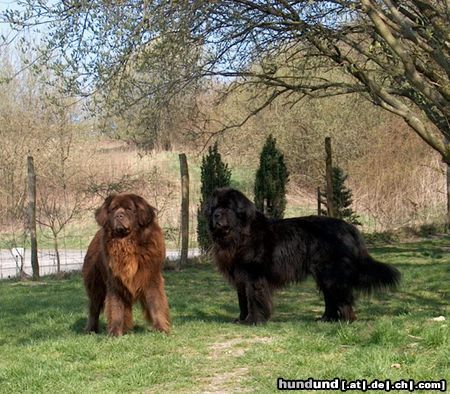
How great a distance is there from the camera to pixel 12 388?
5664 millimetres

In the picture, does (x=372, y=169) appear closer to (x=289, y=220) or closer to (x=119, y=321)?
(x=289, y=220)

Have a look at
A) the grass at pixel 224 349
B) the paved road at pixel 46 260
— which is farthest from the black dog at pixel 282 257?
the paved road at pixel 46 260

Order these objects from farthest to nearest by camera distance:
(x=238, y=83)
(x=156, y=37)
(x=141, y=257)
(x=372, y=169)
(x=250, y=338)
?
(x=372, y=169) → (x=238, y=83) → (x=156, y=37) → (x=141, y=257) → (x=250, y=338)

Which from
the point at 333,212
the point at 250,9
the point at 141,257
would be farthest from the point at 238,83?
the point at 141,257

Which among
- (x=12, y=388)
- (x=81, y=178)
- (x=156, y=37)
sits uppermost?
(x=156, y=37)

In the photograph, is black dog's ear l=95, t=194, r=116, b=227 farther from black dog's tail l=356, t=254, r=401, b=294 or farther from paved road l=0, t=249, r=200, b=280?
paved road l=0, t=249, r=200, b=280

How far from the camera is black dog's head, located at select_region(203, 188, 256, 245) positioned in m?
8.27

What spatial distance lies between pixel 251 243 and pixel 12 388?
3.54 m

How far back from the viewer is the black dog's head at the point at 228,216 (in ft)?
27.1

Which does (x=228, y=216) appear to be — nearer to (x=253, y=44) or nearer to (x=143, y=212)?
(x=143, y=212)

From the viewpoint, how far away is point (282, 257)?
8352 mm

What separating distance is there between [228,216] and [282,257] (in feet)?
2.73

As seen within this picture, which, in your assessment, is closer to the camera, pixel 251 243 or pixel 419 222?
pixel 251 243

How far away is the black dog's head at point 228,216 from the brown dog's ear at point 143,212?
910mm
